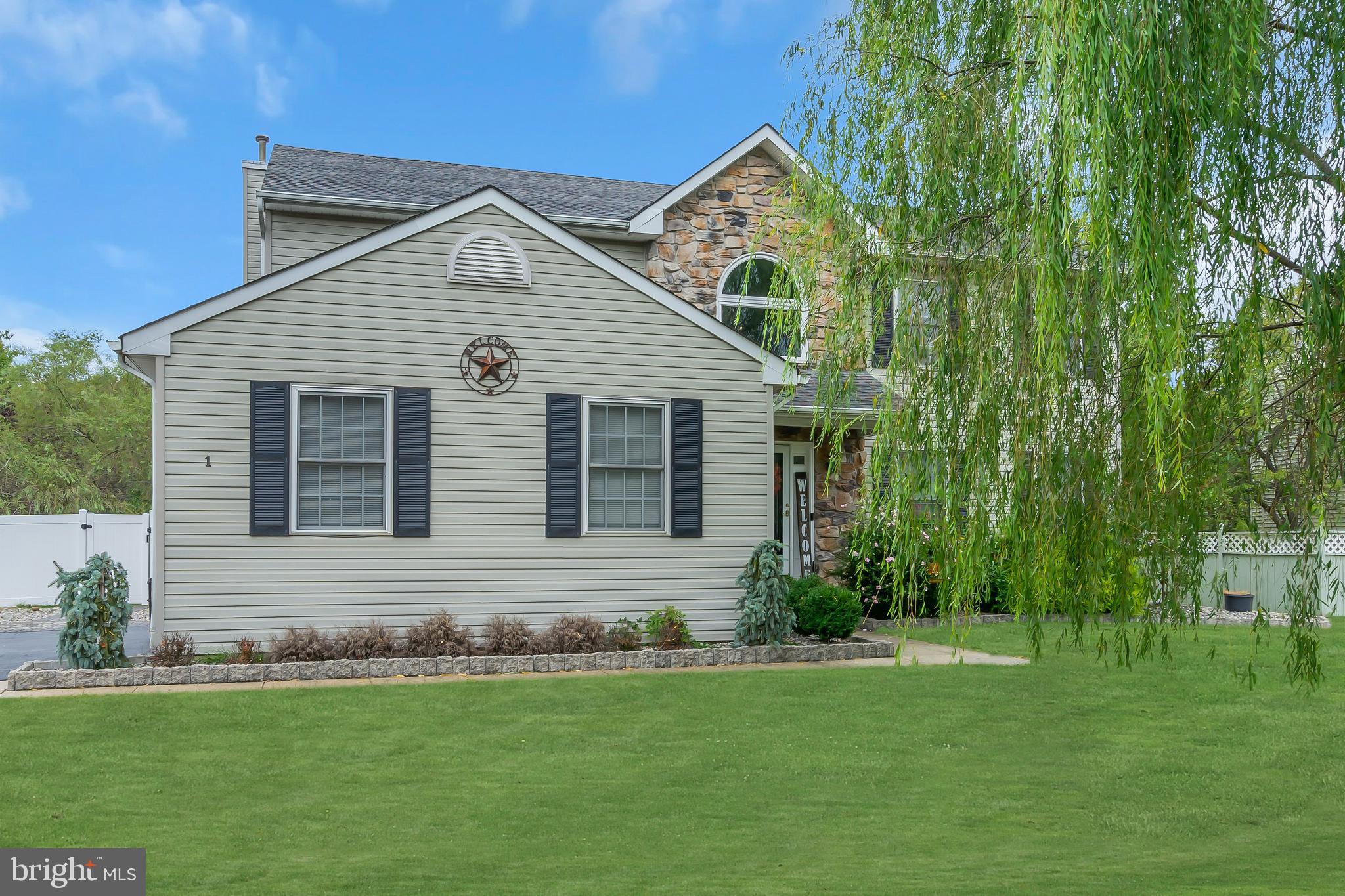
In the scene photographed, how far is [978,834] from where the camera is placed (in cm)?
584

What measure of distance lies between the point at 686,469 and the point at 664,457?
27 centimetres

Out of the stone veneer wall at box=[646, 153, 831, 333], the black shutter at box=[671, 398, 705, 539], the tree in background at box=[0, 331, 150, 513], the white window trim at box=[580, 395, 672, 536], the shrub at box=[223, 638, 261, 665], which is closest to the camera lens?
the shrub at box=[223, 638, 261, 665]

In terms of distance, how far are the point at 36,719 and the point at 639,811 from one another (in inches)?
187

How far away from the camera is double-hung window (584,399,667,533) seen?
36.4ft

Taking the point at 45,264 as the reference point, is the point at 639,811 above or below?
below

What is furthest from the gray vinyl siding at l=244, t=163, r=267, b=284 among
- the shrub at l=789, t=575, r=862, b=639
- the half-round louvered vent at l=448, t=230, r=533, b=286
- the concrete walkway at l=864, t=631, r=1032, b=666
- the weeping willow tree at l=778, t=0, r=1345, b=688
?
the weeping willow tree at l=778, t=0, r=1345, b=688

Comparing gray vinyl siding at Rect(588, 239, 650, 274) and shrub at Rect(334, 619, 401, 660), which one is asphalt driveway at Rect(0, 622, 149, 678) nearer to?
shrub at Rect(334, 619, 401, 660)

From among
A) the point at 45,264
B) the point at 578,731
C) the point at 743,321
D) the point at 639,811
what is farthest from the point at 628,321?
the point at 45,264

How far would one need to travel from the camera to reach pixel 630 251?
576 inches

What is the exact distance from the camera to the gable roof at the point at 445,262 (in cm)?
983

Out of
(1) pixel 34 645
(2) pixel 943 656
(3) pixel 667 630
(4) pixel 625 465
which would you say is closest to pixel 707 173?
(4) pixel 625 465

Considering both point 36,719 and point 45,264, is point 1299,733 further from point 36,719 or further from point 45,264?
point 45,264

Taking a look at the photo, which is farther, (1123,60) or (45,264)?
(45,264)

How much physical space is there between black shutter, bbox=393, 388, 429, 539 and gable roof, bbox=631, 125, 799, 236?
4.96 meters
